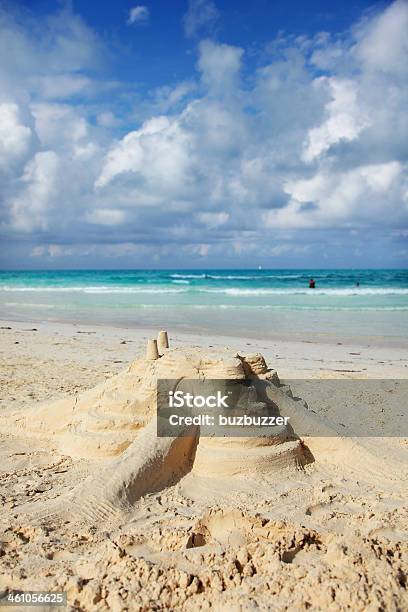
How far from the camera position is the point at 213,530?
9.53 ft

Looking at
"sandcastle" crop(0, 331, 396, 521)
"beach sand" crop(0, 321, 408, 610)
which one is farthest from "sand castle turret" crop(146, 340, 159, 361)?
"beach sand" crop(0, 321, 408, 610)

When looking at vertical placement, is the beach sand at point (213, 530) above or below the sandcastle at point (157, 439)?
below

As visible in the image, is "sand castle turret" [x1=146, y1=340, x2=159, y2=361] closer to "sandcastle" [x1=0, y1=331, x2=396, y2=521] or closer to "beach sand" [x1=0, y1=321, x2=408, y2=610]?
"sandcastle" [x1=0, y1=331, x2=396, y2=521]

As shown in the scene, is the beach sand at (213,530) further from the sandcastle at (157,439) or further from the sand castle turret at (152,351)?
the sand castle turret at (152,351)

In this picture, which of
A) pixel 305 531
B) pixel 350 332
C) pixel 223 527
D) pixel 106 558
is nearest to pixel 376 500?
pixel 305 531

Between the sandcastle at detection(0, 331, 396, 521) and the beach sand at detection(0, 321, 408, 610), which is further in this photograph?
the sandcastle at detection(0, 331, 396, 521)

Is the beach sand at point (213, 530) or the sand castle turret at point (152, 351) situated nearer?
the beach sand at point (213, 530)

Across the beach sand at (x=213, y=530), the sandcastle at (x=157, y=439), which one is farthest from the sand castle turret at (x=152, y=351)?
the beach sand at (x=213, y=530)

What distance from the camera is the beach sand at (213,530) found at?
2.29m

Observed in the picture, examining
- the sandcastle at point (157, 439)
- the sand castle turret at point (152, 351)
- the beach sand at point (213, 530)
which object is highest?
the sand castle turret at point (152, 351)

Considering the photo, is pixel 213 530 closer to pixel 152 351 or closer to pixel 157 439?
pixel 157 439

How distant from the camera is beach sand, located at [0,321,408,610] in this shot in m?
2.29

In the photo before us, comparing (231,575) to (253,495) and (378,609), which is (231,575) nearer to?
(378,609)

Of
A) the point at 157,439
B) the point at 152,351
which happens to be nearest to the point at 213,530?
the point at 157,439
